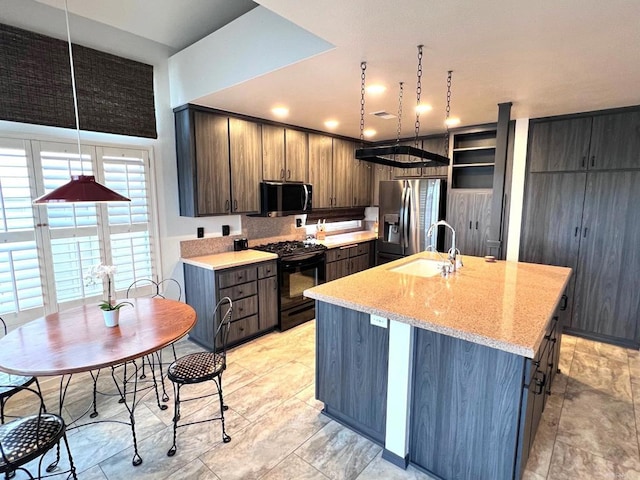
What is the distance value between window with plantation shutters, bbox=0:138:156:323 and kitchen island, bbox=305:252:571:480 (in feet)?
5.68

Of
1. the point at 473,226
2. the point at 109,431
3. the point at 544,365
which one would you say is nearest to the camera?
the point at 544,365

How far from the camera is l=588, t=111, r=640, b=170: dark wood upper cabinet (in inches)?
130

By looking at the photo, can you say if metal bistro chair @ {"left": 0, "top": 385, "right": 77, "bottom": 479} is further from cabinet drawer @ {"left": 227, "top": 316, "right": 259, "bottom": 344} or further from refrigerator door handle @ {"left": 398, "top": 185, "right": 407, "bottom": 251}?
refrigerator door handle @ {"left": 398, "top": 185, "right": 407, "bottom": 251}

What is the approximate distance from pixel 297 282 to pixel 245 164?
4.85 ft

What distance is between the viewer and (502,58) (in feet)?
7.04

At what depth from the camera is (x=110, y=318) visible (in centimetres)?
205

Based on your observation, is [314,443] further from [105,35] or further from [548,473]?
[105,35]

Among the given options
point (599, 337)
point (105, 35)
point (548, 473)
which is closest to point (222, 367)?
point (548, 473)

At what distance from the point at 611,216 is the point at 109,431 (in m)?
4.85

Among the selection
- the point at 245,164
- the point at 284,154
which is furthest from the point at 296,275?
the point at 284,154

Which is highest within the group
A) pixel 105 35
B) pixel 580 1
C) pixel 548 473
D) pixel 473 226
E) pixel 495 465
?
pixel 105 35

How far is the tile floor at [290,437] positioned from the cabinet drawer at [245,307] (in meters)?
0.56

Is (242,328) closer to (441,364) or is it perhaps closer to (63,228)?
(63,228)

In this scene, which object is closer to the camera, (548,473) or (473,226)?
(548,473)
